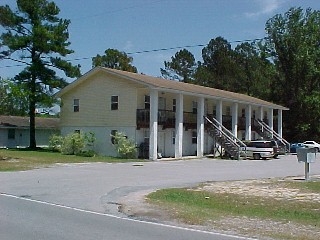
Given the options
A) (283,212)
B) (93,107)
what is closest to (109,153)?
(93,107)

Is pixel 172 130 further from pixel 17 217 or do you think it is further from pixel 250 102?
pixel 17 217

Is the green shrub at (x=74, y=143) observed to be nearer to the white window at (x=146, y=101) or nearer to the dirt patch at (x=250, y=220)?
the white window at (x=146, y=101)

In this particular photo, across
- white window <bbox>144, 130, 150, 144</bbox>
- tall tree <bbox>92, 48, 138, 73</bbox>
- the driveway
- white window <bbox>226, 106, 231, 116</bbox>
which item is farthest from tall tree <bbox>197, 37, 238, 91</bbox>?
the driveway

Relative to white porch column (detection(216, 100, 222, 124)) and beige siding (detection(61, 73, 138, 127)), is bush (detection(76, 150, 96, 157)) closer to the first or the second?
beige siding (detection(61, 73, 138, 127))

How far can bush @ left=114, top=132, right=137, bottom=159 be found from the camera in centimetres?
4019

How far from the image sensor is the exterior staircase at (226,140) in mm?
44875

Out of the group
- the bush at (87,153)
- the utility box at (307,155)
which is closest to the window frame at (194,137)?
the bush at (87,153)

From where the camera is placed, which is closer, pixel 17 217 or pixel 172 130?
pixel 17 217

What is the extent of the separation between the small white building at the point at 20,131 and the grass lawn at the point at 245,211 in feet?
129

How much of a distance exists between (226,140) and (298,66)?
29.1 metres

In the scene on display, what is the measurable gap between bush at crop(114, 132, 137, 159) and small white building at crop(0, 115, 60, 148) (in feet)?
51.5

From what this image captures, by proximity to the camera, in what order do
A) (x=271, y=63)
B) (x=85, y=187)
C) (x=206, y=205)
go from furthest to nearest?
1. (x=271, y=63)
2. (x=85, y=187)
3. (x=206, y=205)

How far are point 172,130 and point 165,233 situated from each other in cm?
3568

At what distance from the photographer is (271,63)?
7500 centimetres
